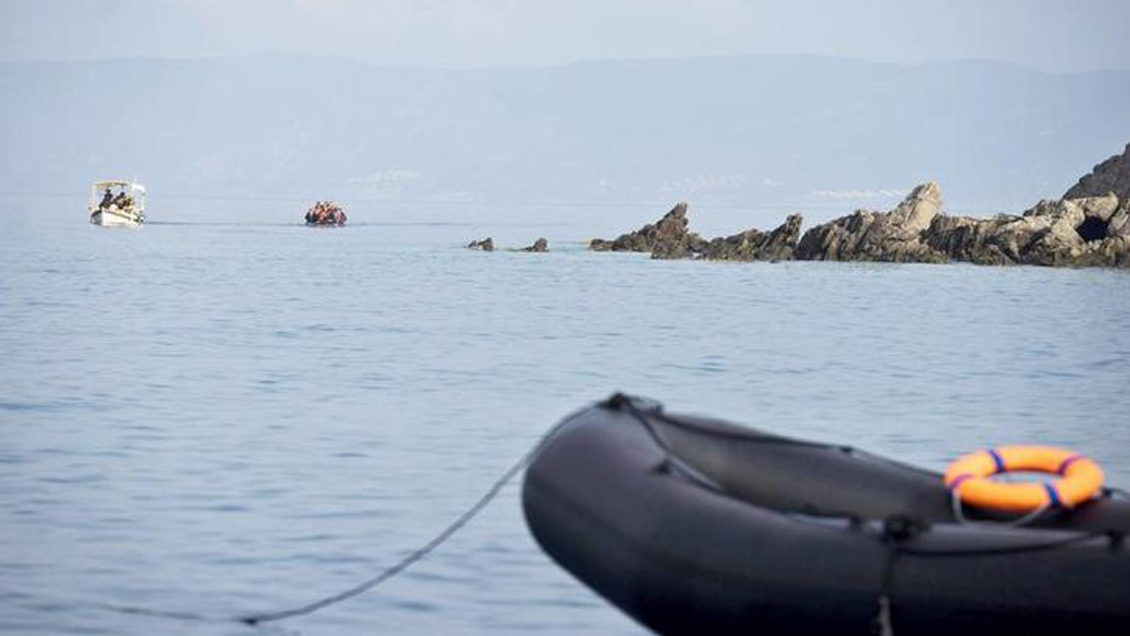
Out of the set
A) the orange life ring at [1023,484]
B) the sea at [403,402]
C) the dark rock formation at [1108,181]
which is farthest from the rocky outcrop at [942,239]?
the orange life ring at [1023,484]

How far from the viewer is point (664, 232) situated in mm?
66875

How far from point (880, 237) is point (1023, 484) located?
5154 centimetres

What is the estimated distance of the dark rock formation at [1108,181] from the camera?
6644 cm

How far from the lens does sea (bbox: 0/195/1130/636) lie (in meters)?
11.9

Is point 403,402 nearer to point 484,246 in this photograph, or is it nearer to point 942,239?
point 942,239

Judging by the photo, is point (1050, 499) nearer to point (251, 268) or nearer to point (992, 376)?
point (992, 376)

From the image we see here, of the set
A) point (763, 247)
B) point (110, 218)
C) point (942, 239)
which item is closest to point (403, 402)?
point (763, 247)

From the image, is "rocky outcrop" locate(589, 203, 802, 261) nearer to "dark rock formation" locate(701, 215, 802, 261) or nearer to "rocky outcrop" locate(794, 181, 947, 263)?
"dark rock formation" locate(701, 215, 802, 261)

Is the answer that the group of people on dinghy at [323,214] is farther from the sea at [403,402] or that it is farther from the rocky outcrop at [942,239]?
the sea at [403,402]

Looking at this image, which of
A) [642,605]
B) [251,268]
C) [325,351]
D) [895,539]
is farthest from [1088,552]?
[251,268]

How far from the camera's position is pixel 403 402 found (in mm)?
21062

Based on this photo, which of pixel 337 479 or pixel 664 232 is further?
pixel 664 232

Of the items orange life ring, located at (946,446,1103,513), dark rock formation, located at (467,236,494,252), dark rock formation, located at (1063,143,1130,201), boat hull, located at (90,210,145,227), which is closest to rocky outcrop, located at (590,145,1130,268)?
dark rock formation, located at (1063,143,1130,201)

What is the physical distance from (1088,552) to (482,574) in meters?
4.99
